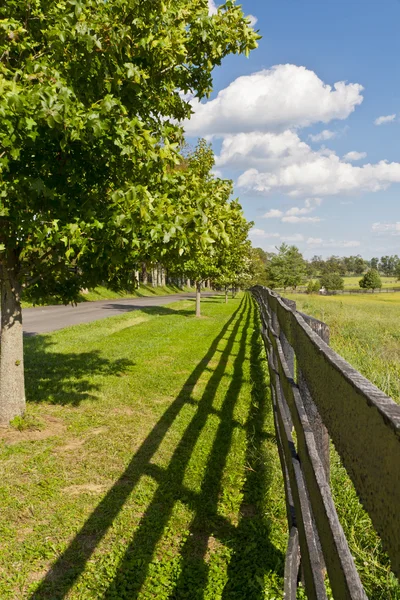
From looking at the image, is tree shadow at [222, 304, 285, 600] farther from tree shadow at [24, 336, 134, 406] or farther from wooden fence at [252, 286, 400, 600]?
tree shadow at [24, 336, 134, 406]

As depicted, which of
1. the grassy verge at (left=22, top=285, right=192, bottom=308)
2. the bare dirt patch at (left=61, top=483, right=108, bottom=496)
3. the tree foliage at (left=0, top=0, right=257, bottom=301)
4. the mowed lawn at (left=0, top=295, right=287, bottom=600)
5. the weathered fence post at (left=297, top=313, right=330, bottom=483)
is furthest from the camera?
the grassy verge at (left=22, top=285, right=192, bottom=308)

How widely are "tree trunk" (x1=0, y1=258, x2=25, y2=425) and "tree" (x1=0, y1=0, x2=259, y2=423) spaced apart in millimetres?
30

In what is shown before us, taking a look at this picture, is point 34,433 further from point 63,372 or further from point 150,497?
point 63,372


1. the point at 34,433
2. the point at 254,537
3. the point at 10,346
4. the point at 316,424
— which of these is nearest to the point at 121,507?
the point at 254,537

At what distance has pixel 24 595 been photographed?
337 cm

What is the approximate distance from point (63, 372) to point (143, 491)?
5.93m

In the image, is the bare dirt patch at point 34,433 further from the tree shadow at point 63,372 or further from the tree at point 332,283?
the tree at point 332,283

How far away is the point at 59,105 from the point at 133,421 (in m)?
4.85

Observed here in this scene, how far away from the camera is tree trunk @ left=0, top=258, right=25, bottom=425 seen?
648cm

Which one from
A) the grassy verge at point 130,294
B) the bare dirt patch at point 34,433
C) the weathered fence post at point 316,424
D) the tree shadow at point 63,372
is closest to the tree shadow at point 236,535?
the weathered fence post at point 316,424

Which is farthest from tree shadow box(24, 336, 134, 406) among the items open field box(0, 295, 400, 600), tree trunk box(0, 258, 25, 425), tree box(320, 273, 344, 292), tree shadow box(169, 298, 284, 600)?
tree box(320, 273, 344, 292)

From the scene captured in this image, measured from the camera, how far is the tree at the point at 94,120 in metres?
4.41

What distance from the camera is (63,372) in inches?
401

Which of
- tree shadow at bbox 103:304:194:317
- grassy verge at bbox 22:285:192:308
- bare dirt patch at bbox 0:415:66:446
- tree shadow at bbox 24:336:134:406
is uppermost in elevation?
grassy verge at bbox 22:285:192:308
